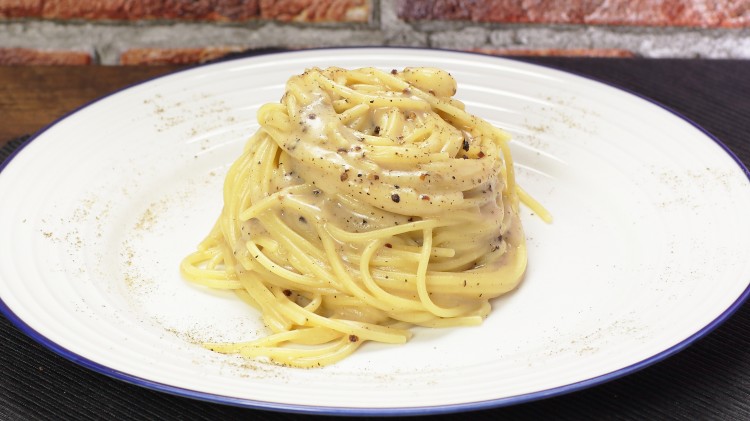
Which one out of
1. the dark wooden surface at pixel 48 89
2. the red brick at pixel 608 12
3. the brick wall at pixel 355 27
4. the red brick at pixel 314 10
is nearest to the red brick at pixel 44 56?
the brick wall at pixel 355 27

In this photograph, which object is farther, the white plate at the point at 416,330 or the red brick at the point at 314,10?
the red brick at the point at 314,10

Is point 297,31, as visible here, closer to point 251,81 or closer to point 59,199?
point 251,81

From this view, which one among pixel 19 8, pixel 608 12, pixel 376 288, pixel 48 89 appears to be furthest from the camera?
pixel 608 12

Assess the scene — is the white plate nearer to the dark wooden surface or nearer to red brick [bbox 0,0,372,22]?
the dark wooden surface

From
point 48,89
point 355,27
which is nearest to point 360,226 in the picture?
point 48,89

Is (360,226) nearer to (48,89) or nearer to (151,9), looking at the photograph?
(48,89)

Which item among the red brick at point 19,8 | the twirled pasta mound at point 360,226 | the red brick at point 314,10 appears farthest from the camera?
the red brick at point 314,10

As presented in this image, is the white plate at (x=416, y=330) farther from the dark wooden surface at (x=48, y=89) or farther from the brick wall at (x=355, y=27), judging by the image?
the brick wall at (x=355, y=27)

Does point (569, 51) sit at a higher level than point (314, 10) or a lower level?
lower
